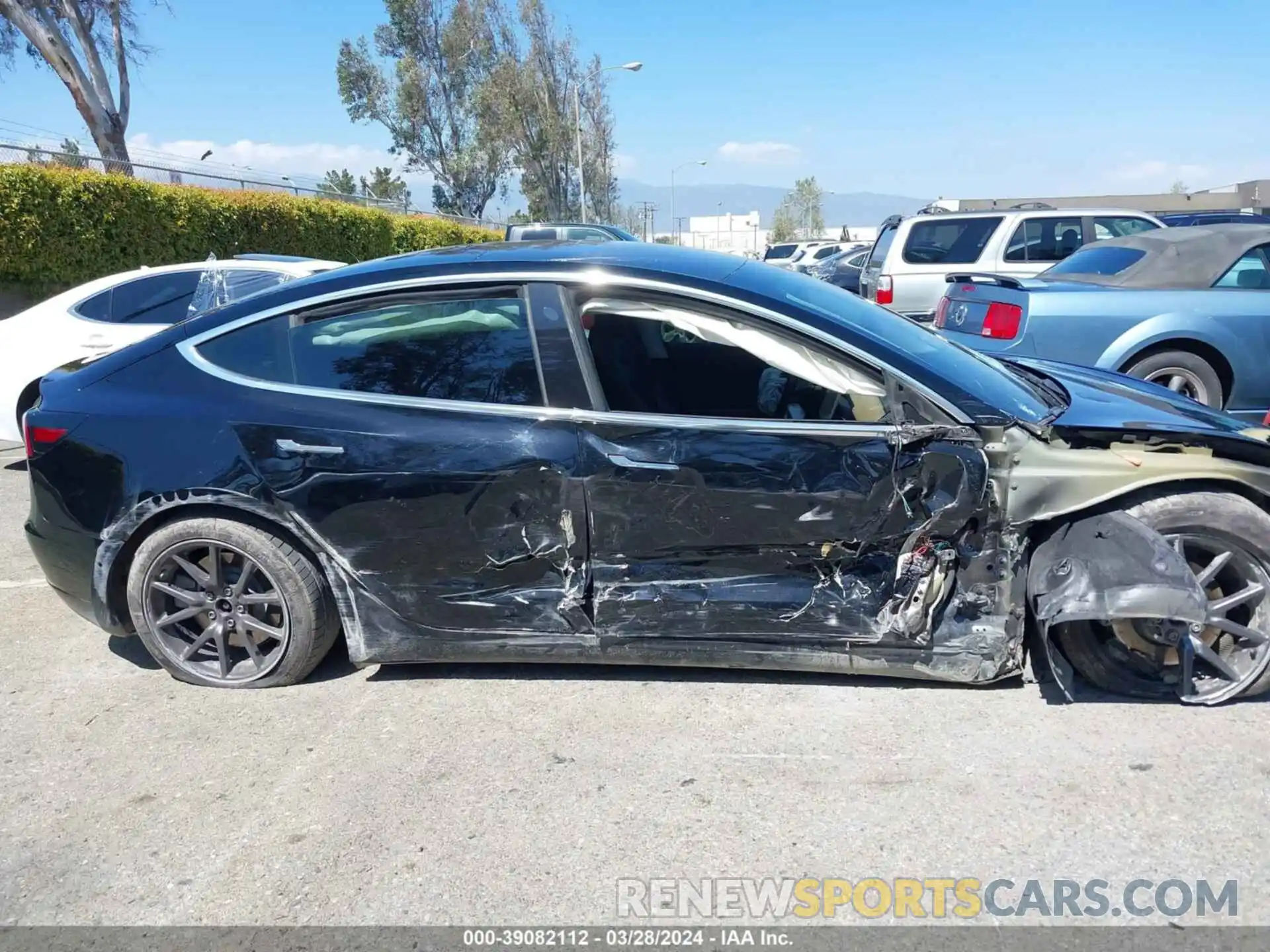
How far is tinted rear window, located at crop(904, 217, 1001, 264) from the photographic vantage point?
10.9m

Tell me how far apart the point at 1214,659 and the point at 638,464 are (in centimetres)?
207

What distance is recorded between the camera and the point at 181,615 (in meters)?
3.63

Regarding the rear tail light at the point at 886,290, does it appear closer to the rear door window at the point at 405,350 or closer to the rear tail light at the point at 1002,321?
the rear tail light at the point at 1002,321

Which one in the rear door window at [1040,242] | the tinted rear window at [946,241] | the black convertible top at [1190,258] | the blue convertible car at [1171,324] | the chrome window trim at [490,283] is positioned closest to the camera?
the chrome window trim at [490,283]

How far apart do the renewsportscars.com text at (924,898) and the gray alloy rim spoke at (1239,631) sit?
1.00 metres

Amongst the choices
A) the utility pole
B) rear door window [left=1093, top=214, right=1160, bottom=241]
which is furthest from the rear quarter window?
the utility pole

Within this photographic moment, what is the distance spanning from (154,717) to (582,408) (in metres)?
2.00

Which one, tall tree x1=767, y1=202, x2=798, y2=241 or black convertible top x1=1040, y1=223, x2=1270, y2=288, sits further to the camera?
tall tree x1=767, y1=202, x2=798, y2=241

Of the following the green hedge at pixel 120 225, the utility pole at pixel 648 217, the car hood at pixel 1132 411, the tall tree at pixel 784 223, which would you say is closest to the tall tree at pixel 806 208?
the tall tree at pixel 784 223

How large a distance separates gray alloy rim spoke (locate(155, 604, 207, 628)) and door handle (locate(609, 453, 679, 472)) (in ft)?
5.68

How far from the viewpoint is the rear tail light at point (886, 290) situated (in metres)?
11.0

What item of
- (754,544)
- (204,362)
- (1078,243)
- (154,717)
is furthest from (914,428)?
(1078,243)

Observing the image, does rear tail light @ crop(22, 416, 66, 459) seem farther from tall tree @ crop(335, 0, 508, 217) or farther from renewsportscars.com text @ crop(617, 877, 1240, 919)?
tall tree @ crop(335, 0, 508, 217)

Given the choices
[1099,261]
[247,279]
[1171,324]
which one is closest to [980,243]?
[1099,261]
